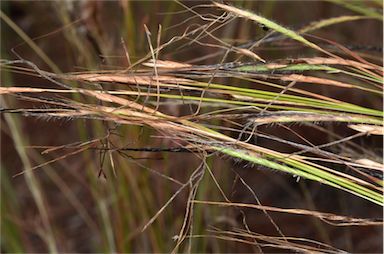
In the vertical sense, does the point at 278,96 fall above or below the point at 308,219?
above

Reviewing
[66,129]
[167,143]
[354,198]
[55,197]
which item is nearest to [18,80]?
[66,129]

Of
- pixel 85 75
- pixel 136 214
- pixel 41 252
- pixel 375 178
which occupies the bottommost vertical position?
pixel 41 252

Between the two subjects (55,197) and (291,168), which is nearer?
(291,168)

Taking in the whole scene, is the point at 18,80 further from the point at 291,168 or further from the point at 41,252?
the point at 291,168

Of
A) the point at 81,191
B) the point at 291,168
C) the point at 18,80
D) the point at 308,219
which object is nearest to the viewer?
the point at 291,168

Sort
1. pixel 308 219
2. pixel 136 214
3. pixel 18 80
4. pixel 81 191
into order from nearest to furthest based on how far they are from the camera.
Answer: pixel 136 214 < pixel 308 219 < pixel 81 191 < pixel 18 80

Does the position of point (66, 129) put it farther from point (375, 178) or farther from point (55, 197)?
point (375, 178)

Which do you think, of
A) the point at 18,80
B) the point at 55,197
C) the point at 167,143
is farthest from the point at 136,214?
the point at 18,80
